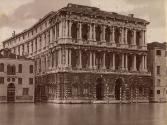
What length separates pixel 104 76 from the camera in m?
12.7

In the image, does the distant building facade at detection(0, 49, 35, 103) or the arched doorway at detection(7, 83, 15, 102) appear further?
the distant building facade at detection(0, 49, 35, 103)

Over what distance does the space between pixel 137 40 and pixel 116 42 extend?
0.62 meters

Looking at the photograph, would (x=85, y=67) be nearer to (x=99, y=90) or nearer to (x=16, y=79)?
(x=99, y=90)

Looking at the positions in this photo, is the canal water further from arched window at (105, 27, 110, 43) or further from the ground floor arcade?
arched window at (105, 27, 110, 43)

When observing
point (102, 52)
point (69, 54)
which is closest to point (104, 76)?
point (102, 52)

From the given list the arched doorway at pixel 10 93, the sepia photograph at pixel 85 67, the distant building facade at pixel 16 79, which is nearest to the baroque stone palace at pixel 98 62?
the sepia photograph at pixel 85 67

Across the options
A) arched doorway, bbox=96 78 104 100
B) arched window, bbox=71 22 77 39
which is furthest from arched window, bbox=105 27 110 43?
arched doorway, bbox=96 78 104 100

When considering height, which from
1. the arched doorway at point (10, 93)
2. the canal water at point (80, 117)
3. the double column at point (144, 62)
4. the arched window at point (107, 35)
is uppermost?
the arched window at point (107, 35)

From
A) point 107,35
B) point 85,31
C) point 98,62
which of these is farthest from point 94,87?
point 85,31

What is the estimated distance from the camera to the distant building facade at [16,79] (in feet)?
37.0

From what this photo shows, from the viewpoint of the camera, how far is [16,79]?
12.1 metres

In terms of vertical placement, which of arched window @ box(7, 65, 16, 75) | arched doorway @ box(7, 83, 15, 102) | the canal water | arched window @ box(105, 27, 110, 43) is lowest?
the canal water

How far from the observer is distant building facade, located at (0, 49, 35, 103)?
11289 millimetres

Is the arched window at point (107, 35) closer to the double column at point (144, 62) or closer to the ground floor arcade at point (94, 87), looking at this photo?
the ground floor arcade at point (94, 87)
